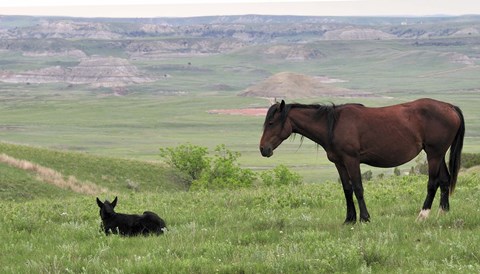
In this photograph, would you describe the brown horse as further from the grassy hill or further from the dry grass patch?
the dry grass patch

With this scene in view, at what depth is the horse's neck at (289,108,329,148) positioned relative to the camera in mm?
13531

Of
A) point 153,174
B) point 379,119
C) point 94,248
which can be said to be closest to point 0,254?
point 94,248

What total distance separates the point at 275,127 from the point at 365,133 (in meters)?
1.85

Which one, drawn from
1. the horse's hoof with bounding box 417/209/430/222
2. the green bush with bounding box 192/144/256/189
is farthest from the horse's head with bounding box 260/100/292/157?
the green bush with bounding box 192/144/256/189

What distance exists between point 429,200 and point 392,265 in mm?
4664

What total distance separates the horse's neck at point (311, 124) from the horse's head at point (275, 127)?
25cm

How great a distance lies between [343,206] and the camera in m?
16.4

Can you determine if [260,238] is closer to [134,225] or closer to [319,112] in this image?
[134,225]

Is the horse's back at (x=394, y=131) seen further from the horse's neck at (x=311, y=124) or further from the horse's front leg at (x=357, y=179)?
the horse's neck at (x=311, y=124)

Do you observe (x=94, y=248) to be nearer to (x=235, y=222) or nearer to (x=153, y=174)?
(x=235, y=222)

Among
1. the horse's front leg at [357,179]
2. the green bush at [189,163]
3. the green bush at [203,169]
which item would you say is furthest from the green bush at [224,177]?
the horse's front leg at [357,179]

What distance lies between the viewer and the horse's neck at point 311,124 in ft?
44.4

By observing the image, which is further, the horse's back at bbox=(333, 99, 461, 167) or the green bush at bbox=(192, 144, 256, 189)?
the green bush at bbox=(192, 144, 256, 189)

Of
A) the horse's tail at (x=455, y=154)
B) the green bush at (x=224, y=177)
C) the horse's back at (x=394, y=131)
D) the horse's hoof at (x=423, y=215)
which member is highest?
the horse's back at (x=394, y=131)
